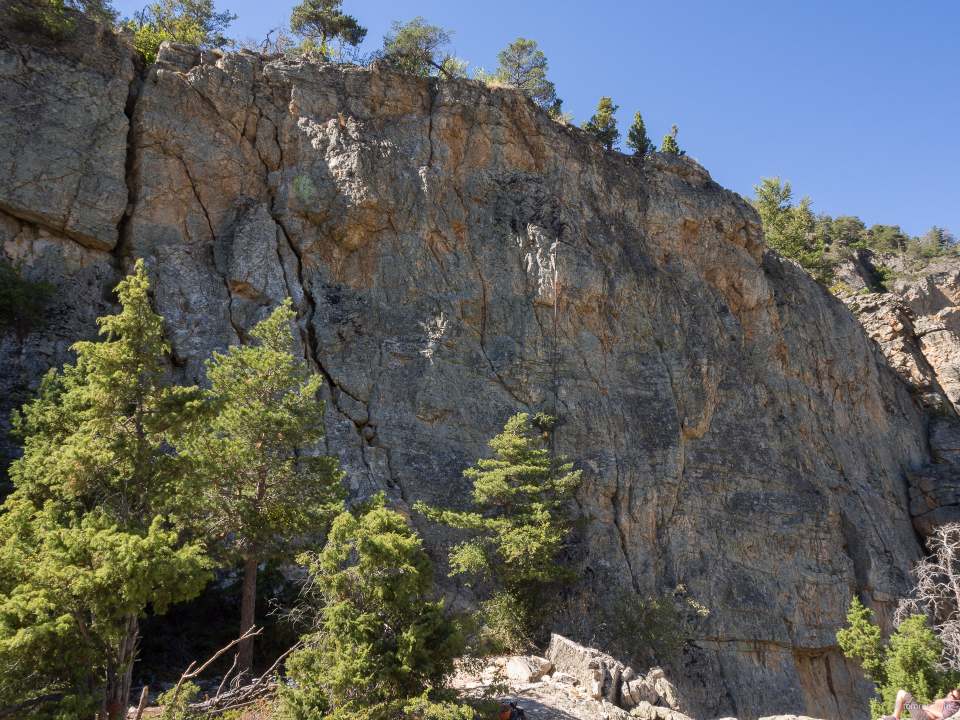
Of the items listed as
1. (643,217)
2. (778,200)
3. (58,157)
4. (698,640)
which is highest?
(778,200)

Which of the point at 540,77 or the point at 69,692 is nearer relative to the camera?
the point at 69,692

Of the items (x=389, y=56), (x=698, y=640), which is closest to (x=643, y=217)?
(x=389, y=56)

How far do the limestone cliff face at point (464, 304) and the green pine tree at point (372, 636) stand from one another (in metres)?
8.83

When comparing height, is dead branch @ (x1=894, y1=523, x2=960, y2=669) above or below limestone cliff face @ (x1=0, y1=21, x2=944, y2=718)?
below

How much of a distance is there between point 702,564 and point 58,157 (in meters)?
25.1

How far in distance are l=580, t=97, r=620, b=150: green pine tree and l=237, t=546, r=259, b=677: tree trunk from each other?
79.4ft

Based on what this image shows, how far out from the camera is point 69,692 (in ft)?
29.9

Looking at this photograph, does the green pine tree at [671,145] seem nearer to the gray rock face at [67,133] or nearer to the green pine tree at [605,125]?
the green pine tree at [605,125]

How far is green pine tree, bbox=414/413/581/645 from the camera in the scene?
16.5m

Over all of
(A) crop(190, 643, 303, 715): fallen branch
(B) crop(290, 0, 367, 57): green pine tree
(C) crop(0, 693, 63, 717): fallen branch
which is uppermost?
(B) crop(290, 0, 367, 57): green pine tree

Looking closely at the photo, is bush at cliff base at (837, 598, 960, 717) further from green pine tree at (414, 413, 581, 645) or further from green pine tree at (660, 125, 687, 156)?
green pine tree at (660, 125, 687, 156)

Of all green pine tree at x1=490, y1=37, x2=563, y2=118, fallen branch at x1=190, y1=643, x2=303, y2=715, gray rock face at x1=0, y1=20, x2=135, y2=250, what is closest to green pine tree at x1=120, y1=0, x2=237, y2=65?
gray rock face at x1=0, y1=20, x2=135, y2=250

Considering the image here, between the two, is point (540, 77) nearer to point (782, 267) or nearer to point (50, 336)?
Answer: point (782, 267)

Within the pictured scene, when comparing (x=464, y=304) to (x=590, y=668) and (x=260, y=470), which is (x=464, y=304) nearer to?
(x=260, y=470)
